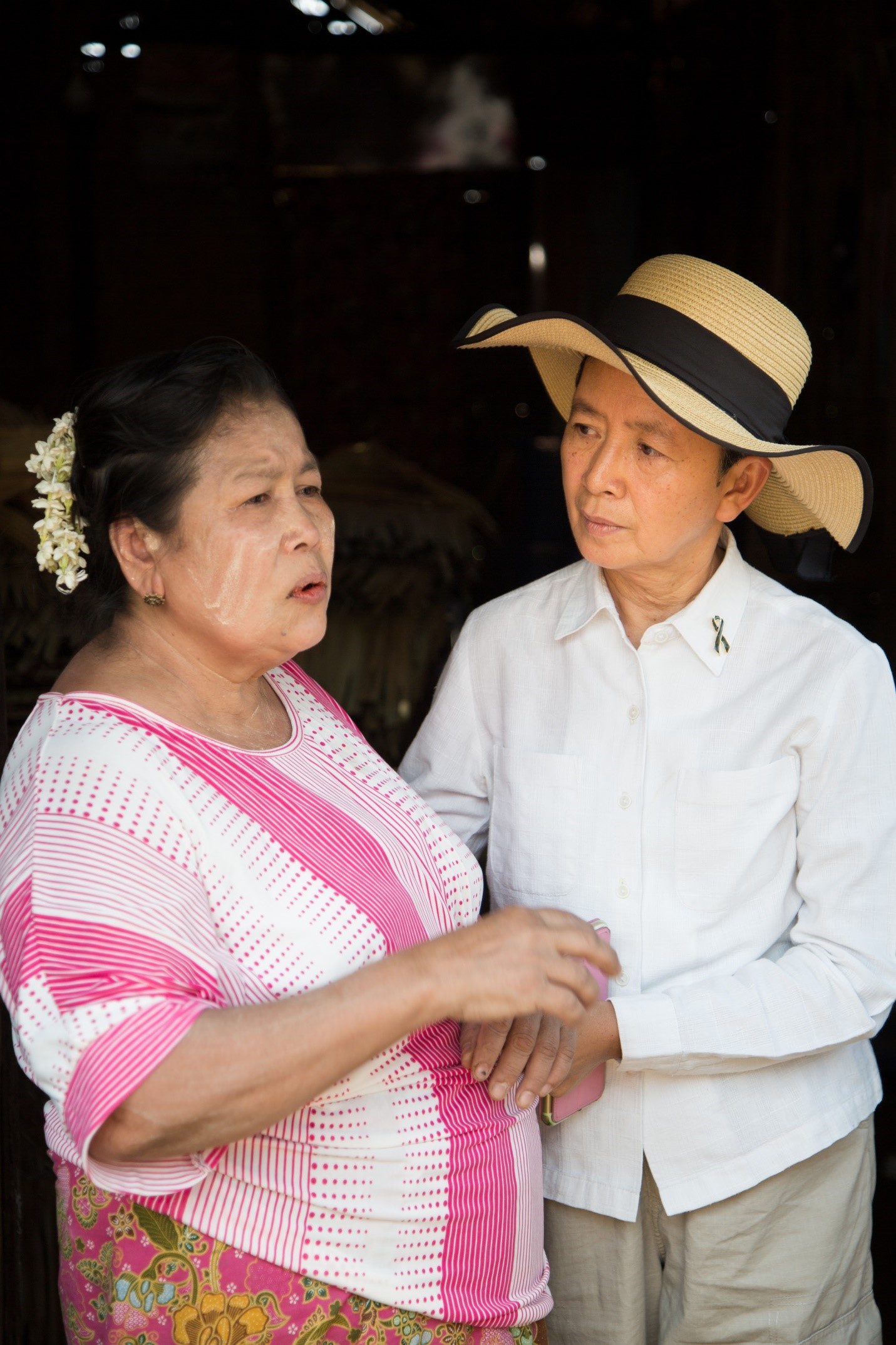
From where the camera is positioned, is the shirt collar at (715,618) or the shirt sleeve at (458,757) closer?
the shirt collar at (715,618)

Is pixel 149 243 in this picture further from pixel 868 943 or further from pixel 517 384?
pixel 868 943

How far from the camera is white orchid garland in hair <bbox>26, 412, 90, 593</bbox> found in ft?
5.86

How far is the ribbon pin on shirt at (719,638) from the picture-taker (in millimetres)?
1952

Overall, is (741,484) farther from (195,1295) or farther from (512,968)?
(195,1295)

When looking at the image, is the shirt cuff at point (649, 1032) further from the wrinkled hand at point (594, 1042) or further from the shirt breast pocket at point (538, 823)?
the shirt breast pocket at point (538, 823)

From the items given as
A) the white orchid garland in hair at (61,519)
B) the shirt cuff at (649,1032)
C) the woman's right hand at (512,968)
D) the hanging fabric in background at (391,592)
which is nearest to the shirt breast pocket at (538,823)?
the shirt cuff at (649,1032)

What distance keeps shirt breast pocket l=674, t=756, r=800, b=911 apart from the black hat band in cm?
52

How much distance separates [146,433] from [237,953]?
69 centimetres

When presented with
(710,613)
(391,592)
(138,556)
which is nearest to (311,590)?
(138,556)

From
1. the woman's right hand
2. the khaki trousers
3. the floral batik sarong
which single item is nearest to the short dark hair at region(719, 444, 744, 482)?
the woman's right hand

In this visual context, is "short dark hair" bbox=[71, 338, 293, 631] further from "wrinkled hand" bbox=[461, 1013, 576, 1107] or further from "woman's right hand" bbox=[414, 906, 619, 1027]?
"wrinkled hand" bbox=[461, 1013, 576, 1107]

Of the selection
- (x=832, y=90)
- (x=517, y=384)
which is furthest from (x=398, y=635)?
(x=832, y=90)

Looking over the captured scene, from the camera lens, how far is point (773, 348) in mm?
1950

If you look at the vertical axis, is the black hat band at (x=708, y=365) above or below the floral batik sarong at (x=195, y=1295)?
above
